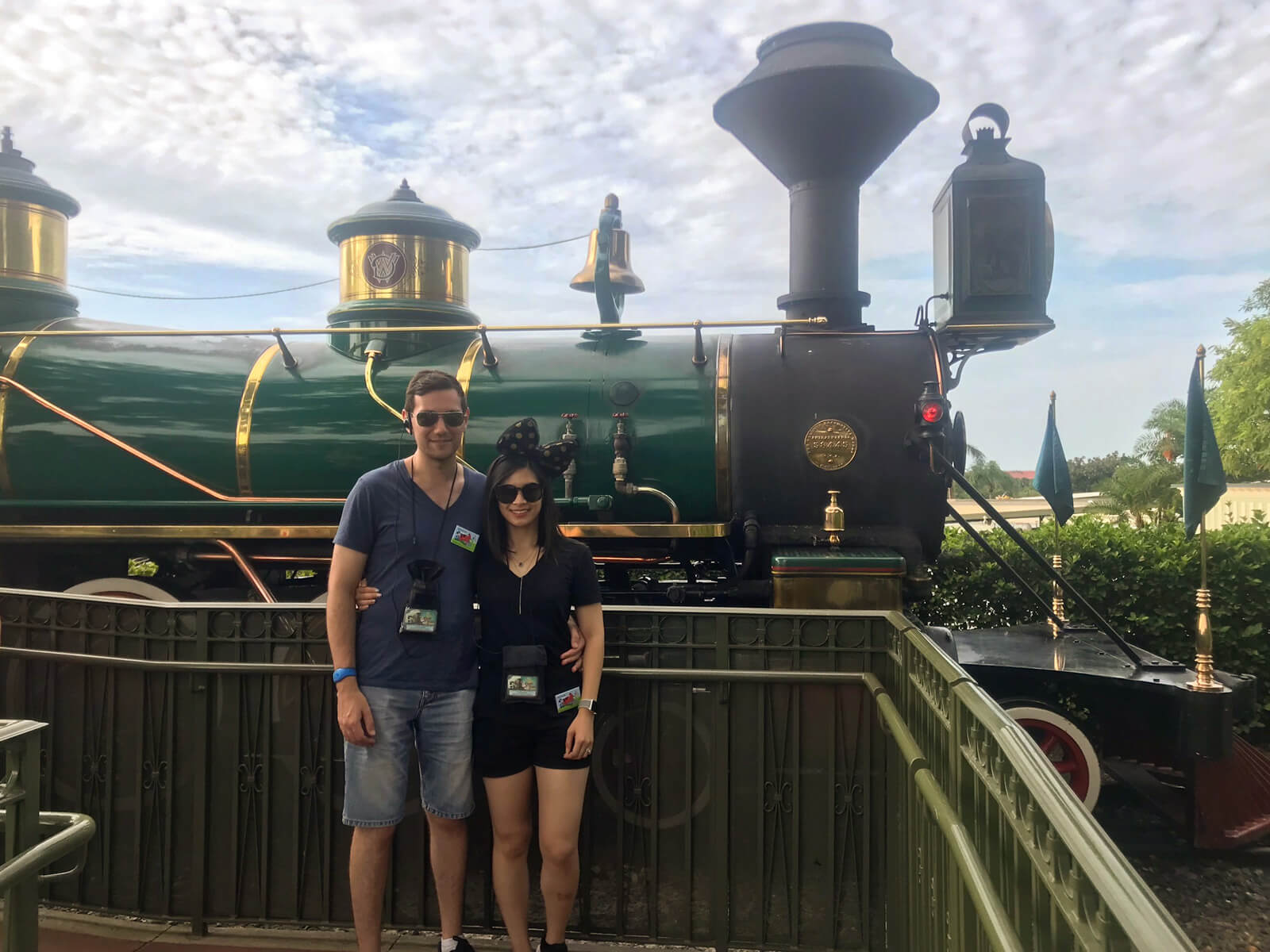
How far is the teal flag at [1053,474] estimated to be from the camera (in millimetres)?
5570

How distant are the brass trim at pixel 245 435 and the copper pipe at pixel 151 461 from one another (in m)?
0.12

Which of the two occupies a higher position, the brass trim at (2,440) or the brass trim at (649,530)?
the brass trim at (2,440)

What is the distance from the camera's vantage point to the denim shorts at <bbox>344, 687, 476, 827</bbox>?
93.2 inches

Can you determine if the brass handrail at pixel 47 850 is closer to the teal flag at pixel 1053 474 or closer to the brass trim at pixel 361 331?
the brass trim at pixel 361 331

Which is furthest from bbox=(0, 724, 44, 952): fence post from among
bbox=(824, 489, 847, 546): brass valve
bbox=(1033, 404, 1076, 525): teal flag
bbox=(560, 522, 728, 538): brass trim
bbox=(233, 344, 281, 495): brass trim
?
bbox=(1033, 404, 1076, 525): teal flag

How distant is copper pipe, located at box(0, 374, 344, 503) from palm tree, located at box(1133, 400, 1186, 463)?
39627mm

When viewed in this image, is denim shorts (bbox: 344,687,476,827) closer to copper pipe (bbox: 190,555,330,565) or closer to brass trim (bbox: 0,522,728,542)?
brass trim (bbox: 0,522,728,542)

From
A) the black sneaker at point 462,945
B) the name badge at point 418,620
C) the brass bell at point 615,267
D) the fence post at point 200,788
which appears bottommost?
the black sneaker at point 462,945

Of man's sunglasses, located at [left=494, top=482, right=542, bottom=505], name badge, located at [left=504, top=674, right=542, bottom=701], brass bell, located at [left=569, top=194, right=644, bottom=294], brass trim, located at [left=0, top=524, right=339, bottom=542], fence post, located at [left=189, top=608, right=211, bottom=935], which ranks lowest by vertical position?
fence post, located at [left=189, top=608, right=211, bottom=935]

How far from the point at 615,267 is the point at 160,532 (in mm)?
3174

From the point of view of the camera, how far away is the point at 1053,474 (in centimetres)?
568

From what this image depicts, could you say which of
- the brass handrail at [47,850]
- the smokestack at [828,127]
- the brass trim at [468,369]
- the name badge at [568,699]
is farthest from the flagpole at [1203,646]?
the brass handrail at [47,850]

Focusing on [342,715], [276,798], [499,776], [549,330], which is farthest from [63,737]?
[549,330]

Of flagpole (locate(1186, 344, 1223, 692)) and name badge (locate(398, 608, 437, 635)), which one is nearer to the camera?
name badge (locate(398, 608, 437, 635))
